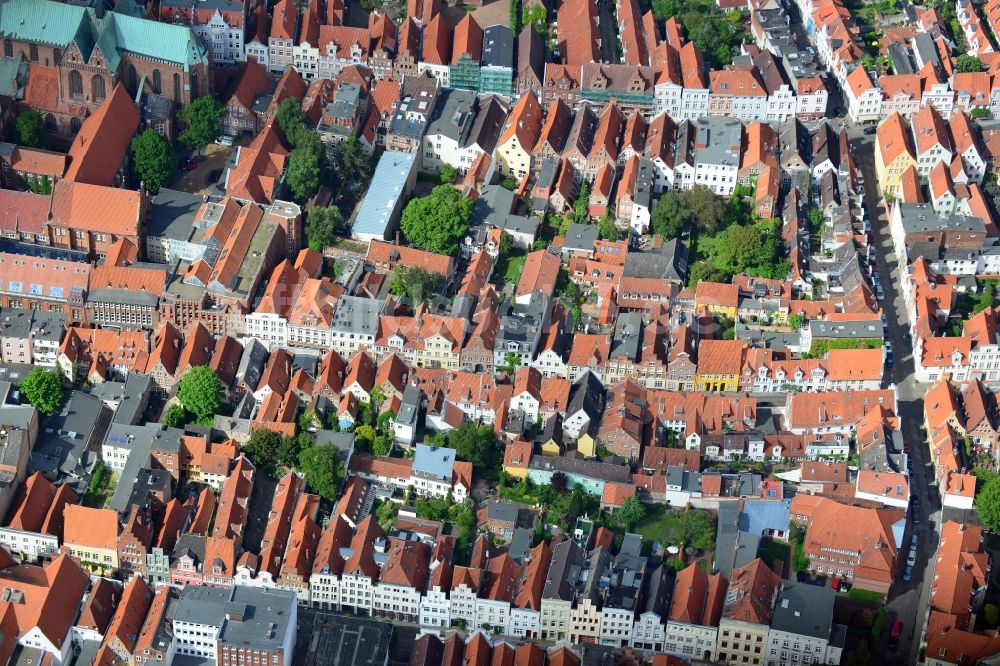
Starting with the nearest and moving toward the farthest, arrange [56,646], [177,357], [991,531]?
[56,646]
[991,531]
[177,357]

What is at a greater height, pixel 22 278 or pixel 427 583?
pixel 22 278

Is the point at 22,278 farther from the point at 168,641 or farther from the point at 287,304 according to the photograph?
the point at 168,641

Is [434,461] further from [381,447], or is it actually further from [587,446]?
[587,446]

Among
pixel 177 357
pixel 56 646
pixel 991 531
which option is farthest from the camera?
pixel 177 357

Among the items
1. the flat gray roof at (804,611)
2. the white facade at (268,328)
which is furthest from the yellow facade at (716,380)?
the white facade at (268,328)

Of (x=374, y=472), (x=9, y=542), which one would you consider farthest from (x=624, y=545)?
(x=9, y=542)

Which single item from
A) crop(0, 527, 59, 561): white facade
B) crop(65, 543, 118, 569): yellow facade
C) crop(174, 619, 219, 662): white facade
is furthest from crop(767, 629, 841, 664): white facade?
crop(0, 527, 59, 561): white facade

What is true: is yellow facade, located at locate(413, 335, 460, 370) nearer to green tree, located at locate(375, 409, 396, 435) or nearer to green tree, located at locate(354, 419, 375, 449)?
green tree, located at locate(375, 409, 396, 435)
